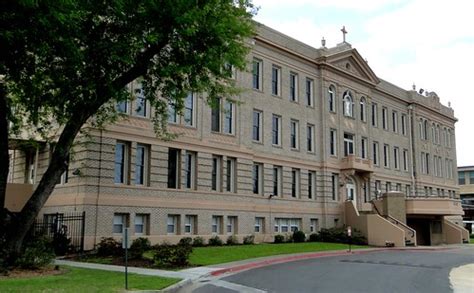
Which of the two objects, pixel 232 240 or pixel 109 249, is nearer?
pixel 109 249

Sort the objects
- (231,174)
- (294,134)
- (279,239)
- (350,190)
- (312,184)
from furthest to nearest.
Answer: (350,190)
(312,184)
(294,134)
(279,239)
(231,174)

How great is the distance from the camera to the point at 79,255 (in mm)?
22922

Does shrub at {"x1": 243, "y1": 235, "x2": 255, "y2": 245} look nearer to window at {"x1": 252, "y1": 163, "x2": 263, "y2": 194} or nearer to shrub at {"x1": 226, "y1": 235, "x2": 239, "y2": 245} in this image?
shrub at {"x1": 226, "y1": 235, "x2": 239, "y2": 245}

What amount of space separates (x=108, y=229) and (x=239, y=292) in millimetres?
13109

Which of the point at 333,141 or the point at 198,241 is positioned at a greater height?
the point at 333,141

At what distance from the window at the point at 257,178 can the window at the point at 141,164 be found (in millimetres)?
9266

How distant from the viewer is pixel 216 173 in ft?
104

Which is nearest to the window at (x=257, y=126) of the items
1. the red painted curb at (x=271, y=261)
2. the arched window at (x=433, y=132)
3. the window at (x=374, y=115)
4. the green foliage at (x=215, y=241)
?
the green foliage at (x=215, y=241)

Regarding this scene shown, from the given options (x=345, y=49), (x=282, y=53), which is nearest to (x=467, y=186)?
(x=345, y=49)

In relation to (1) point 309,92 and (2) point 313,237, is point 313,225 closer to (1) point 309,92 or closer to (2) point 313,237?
(2) point 313,237

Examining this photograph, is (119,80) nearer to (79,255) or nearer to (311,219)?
(79,255)

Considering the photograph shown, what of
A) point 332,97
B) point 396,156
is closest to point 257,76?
point 332,97

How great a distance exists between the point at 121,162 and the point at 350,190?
22753 millimetres

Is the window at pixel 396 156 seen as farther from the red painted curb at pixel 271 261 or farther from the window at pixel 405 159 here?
the red painted curb at pixel 271 261
